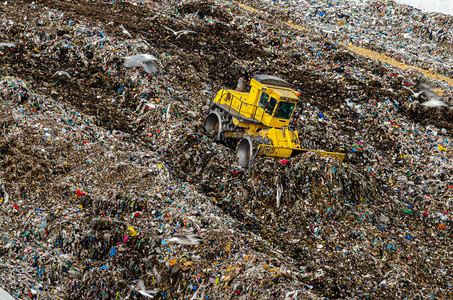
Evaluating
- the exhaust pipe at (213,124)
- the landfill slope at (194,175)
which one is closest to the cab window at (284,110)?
the landfill slope at (194,175)

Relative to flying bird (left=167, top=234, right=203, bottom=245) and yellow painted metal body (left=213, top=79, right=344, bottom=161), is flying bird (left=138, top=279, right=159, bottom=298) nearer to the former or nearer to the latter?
flying bird (left=167, top=234, right=203, bottom=245)

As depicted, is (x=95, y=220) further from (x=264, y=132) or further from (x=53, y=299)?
(x=264, y=132)

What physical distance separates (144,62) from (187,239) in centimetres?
691

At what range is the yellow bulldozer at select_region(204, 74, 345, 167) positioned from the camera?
8.08 m

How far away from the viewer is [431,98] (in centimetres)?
1202

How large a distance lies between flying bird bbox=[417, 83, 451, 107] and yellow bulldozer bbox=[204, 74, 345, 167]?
214 inches

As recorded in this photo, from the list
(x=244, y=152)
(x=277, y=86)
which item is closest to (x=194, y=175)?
(x=244, y=152)

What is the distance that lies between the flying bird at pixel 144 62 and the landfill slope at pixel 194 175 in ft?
0.76

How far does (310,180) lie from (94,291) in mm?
4656

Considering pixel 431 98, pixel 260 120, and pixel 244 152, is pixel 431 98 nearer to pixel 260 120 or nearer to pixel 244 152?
pixel 260 120

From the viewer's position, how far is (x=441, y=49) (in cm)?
1705

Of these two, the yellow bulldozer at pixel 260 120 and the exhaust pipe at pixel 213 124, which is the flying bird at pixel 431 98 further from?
the exhaust pipe at pixel 213 124

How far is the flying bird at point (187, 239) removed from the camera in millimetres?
5855

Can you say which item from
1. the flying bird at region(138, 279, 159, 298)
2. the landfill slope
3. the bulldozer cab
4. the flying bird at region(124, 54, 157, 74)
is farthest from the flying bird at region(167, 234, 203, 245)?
the flying bird at region(124, 54, 157, 74)
